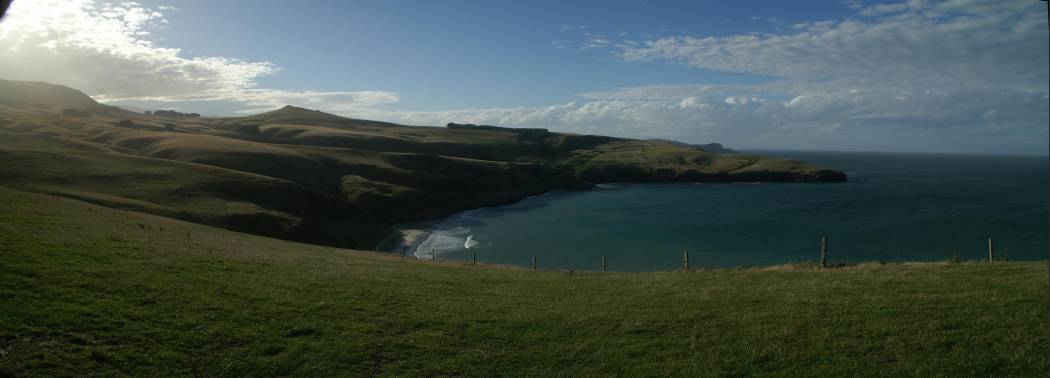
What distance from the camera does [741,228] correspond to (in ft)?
330

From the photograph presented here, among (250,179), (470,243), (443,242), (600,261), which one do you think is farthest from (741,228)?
(250,179)

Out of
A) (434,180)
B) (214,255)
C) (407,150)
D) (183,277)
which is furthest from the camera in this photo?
(407,150)

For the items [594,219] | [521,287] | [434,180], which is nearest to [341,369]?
[521,287]

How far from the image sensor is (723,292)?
25125 millimetres

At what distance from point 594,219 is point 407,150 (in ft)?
302

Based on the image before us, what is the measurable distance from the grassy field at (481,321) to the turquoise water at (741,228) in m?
41.7

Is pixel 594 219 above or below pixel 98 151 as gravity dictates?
below

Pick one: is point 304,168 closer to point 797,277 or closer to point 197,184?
point 197,184

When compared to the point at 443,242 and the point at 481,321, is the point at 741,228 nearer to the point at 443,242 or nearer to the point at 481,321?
the point at 443,242

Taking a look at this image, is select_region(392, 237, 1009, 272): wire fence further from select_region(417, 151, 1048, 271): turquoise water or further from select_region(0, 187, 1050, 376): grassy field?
select_region(0, 187, 1050, 376): grassy field

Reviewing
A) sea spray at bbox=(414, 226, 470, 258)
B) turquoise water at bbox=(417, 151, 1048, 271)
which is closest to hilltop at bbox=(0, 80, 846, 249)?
sea spray at bbox=(414, 226, 470, 258)

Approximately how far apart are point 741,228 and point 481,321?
88948 mm

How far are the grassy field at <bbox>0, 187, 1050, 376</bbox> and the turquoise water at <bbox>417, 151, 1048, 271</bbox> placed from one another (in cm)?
4170

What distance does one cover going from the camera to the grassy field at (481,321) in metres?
15.1
